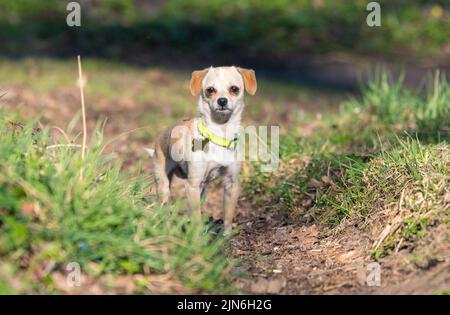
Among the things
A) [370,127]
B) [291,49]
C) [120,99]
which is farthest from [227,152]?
[291,49]

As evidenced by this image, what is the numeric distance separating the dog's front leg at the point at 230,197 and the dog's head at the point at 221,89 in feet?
1.33

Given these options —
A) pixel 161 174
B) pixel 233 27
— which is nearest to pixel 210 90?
pixel 161 174

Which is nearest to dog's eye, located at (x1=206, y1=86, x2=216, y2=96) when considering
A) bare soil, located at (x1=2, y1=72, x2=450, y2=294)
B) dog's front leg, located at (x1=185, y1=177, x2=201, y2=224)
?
dog's front leg, located at (x1=185, y1=177, x2=201, y2=224)

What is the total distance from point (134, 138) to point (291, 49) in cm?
506

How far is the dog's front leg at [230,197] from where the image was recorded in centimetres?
570

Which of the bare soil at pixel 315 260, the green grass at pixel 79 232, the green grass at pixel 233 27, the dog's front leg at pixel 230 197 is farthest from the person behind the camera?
the green grass at pixel 233 27

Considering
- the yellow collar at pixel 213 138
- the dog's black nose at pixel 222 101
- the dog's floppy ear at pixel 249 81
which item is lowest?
the yellow collar at pixel 213 138

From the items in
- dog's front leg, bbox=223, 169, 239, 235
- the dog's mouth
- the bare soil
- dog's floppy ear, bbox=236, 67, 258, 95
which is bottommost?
the bare soil

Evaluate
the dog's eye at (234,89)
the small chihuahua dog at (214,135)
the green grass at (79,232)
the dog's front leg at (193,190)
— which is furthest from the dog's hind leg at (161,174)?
the green grass at (79,232)

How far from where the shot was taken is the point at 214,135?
18.5ft

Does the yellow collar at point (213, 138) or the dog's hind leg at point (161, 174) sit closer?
the yellow collar at point (213, 138)

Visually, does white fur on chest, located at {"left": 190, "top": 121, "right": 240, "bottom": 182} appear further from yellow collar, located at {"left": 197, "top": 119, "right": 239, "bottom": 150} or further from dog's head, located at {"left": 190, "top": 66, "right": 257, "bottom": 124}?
dog's head, located at {"left": 190, "top": 66, "right": 257, "bottom": 124}

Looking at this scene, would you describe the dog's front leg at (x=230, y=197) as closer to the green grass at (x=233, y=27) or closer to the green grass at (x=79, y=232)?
the green grass at (x=79, y=232)

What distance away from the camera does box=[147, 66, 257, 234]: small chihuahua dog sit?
5574 millimetres
